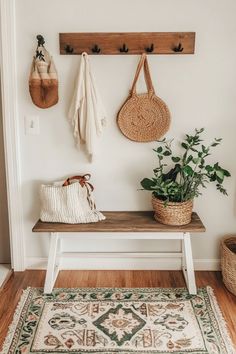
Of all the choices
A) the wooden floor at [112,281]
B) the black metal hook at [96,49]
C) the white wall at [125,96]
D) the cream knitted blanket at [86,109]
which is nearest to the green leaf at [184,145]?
the white wall at [125,96]

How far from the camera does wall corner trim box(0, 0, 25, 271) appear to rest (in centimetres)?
238

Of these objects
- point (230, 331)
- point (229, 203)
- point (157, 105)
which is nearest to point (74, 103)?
point (157, 105)

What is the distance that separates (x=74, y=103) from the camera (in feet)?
8.02

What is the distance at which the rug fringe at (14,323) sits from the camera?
1.96 meters

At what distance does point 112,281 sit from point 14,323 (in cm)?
73

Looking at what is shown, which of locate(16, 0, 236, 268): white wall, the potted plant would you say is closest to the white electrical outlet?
locate(16, 0, 236, 268): white wall

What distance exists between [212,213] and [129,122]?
883mm

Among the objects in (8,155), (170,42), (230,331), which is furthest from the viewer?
(8,155)

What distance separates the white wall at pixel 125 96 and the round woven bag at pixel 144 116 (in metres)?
0.05

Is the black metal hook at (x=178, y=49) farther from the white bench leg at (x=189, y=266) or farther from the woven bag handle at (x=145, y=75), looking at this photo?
the white bench leg at (x=189, y=266)

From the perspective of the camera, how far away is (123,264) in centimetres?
275

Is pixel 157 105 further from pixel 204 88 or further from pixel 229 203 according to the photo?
pixel 229 203

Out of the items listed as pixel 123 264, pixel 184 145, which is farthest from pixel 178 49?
pixel 123 264

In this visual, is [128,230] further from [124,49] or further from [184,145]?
[124,49]
